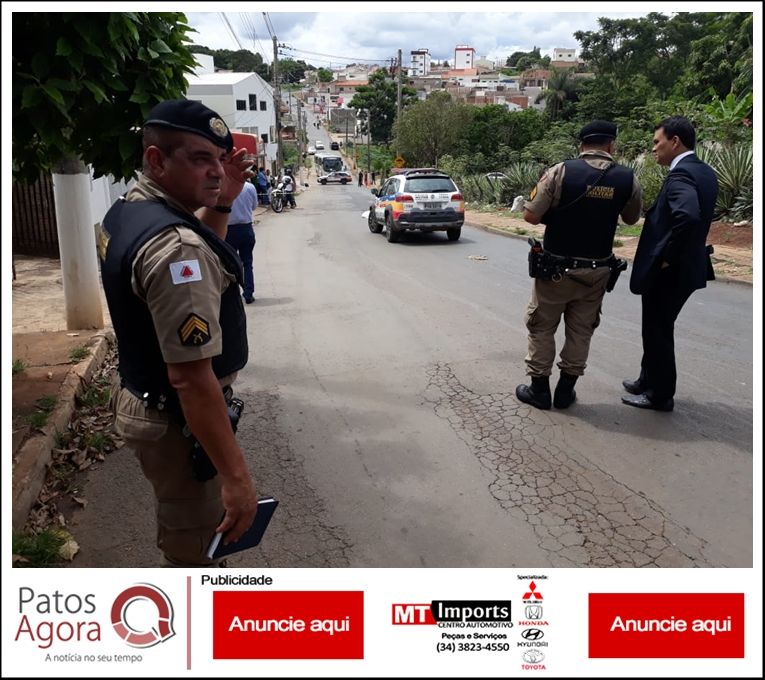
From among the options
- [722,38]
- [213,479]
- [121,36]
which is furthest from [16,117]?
[722,38]

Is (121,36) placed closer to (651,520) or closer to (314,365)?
(314,365)

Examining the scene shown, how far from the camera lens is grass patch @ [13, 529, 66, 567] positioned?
3076 mm

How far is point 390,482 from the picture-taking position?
12.6ft

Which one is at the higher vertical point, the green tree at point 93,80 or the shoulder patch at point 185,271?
the green tree at point 93,80

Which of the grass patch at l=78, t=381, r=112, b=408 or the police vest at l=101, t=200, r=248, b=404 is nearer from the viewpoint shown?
the police vest at l=101, t=200, r=248, b=404

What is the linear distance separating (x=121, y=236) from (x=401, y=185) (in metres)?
12.9

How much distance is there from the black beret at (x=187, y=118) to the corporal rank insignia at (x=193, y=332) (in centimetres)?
67

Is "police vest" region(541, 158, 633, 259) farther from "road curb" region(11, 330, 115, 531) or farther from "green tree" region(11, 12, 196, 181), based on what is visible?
"road curb" region(11, 330, 115, 531)

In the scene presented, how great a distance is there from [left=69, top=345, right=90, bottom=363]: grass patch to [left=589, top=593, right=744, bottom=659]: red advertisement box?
458 centimetres

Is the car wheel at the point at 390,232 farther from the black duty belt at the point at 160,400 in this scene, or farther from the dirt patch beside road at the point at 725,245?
the black duty belt at the point at 160,400

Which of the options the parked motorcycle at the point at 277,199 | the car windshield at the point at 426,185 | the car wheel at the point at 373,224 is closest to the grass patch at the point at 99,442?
the car windshield at the point at 426,185

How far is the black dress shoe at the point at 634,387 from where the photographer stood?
4.98 metres

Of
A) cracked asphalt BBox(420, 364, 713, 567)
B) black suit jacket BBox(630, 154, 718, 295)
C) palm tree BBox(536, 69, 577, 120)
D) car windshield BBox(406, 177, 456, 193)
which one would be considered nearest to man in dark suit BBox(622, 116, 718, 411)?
black suit jacket BBox(630, 154, 718, 295)

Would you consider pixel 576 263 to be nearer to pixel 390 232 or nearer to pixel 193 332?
pixel 193 332
